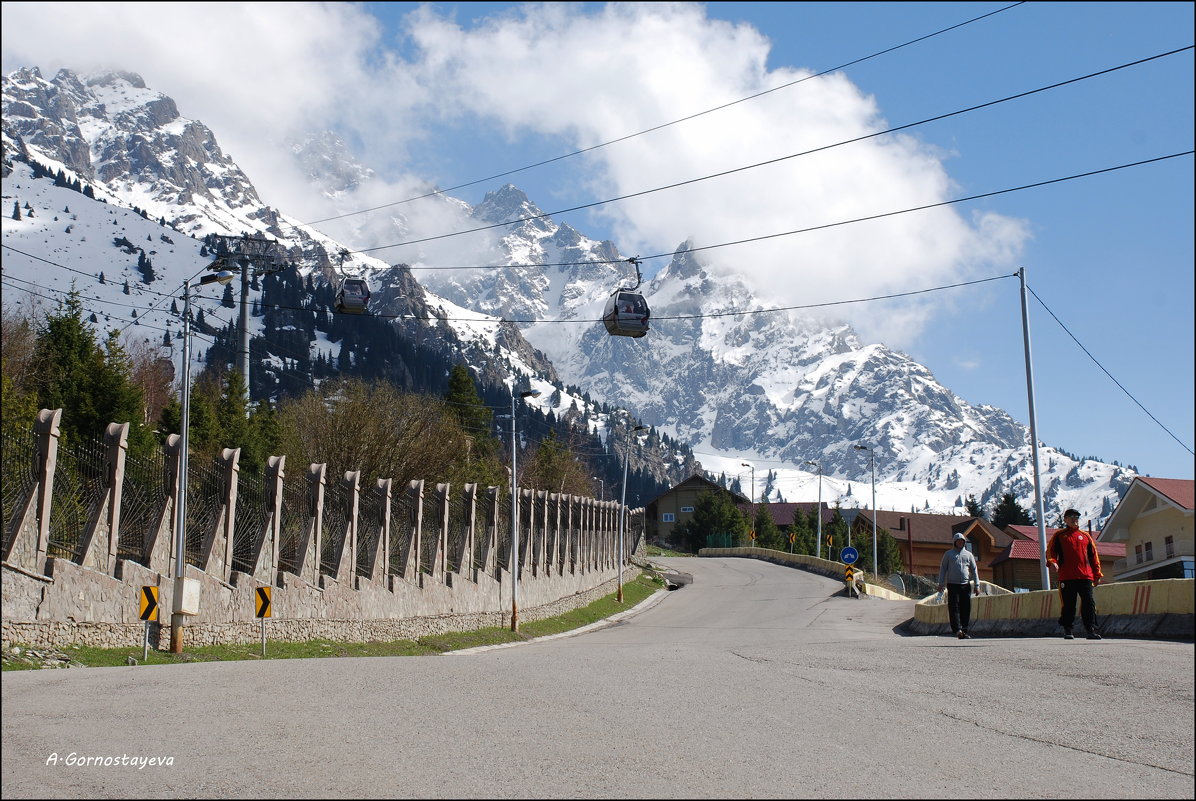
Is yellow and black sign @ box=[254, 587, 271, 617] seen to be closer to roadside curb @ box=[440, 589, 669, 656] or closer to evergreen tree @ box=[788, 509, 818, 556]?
roadside curb @ box=[440, 589, 669, 656]

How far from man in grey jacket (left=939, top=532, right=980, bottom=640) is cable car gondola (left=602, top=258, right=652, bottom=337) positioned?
36.5 feet

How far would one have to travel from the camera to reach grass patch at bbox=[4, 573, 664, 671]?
19000 millimetres

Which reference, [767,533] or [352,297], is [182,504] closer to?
[352,297]

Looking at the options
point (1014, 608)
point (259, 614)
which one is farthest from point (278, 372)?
point (1014, 608)

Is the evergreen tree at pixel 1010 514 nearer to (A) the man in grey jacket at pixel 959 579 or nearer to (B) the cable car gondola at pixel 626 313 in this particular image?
(B) the cable car gondola at pixel 626 313

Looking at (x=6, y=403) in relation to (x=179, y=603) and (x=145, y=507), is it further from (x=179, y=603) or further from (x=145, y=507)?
(x=179, y=603)

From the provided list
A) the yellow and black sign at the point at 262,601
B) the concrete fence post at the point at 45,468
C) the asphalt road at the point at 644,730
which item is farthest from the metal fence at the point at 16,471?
the asphalt road at the point at 644,730

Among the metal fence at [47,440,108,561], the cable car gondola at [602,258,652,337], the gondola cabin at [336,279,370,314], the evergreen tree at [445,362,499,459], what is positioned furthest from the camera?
the evergreen tree at [445,362,499,459]

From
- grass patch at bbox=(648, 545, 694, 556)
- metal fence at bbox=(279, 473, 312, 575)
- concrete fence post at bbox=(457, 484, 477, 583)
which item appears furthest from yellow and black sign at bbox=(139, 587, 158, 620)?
grass patch at bbox=(648, 545, 694, 556)

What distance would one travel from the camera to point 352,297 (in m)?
34.4

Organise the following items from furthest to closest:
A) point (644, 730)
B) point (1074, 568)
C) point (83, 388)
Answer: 1. point (83, 388)
2. point (1074, 568)
3. point (644, 730)

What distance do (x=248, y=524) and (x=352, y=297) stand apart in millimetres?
9458

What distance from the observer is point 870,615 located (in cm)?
4216

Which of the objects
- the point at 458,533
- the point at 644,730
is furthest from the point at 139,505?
the point at 458,533
